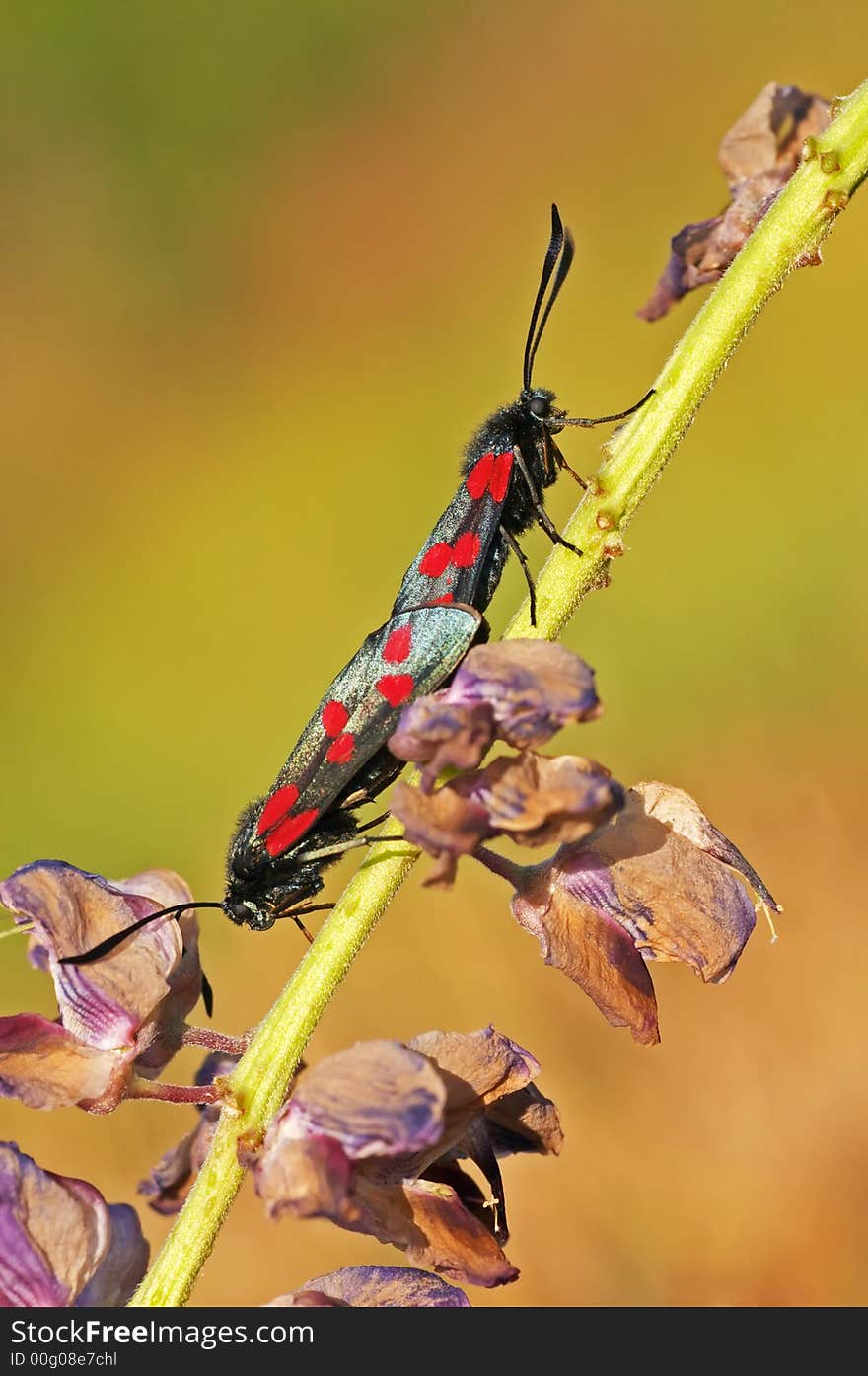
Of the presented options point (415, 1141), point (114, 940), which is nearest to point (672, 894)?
point (415, 1141)

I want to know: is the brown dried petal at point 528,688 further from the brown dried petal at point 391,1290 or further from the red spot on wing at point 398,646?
the brown dried petal at point 391,1290

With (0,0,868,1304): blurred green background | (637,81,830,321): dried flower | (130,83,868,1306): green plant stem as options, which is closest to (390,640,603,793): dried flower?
(130,83,868,1306): green plant stem

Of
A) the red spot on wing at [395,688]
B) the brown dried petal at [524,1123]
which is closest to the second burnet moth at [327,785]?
the red spot on wing at [395,688]

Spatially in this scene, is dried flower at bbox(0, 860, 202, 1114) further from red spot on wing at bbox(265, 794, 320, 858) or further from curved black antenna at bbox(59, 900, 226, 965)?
red spot on wing at bbox(265, 794, 320, 858)

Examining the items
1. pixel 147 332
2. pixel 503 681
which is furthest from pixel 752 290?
pixel 147 332

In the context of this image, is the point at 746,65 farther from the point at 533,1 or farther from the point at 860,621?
the point at 860,621
